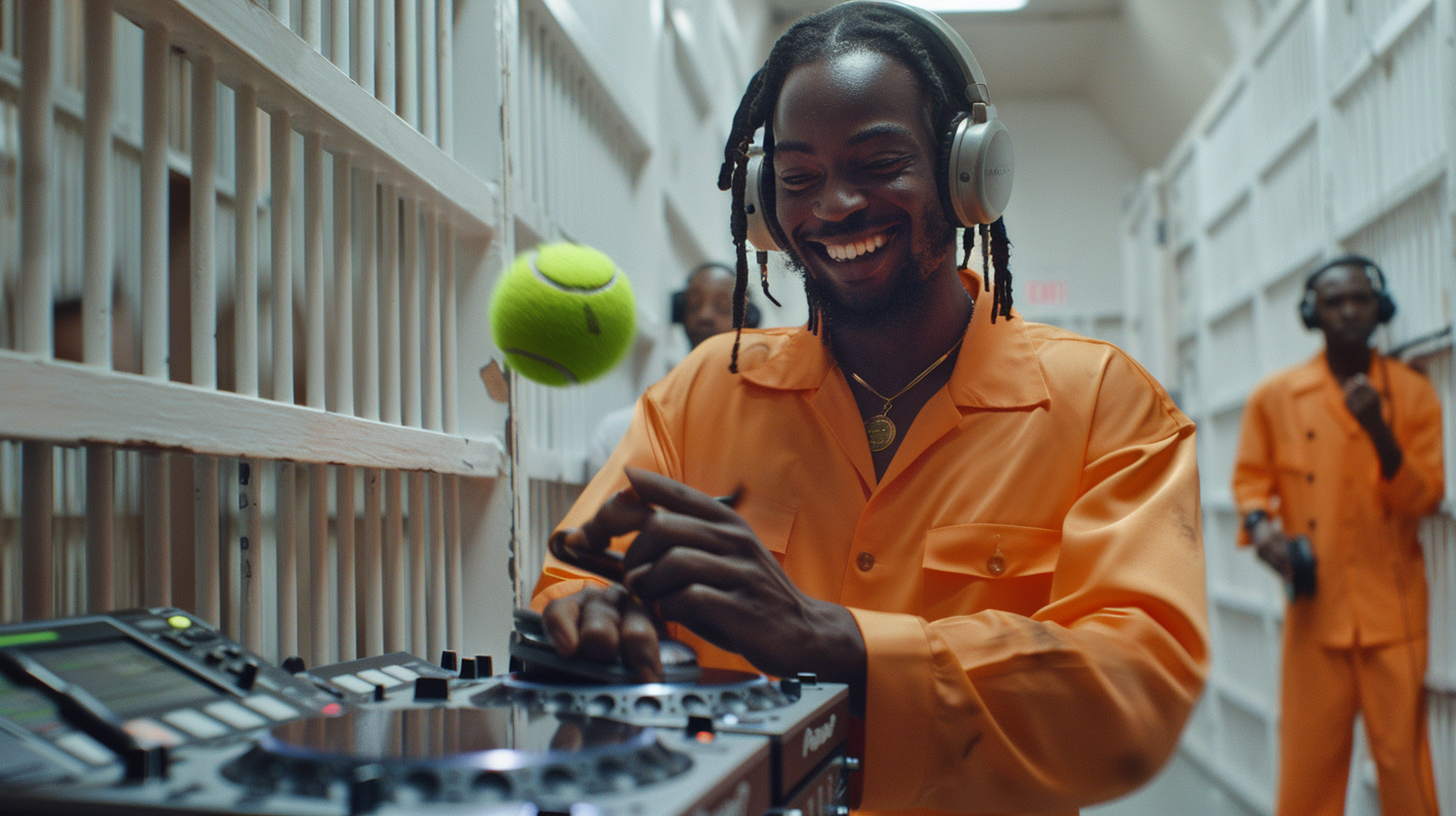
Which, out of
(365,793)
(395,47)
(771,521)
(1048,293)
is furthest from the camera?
(1048,293)

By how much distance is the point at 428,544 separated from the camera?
6.04 ft

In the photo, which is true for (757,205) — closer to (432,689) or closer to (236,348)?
(236,348)

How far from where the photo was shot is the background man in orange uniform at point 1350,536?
382 centimetres

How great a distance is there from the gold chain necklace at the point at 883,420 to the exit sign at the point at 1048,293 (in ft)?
26.0

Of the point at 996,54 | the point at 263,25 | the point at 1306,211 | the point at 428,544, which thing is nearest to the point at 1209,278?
the point at 1306,211

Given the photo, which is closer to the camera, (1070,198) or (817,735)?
(817,735)

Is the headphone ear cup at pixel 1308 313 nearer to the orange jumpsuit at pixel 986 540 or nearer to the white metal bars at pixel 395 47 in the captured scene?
the orange jumpsuit at pixel 986 540

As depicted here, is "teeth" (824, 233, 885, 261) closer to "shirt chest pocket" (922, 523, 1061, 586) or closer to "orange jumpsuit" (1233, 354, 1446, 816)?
"shirt chest pocket" (922, 523, 1061, 586)

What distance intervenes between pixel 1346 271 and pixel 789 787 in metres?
4.15

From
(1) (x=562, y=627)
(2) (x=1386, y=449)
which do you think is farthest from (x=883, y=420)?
(2) (x=1386, y=449)

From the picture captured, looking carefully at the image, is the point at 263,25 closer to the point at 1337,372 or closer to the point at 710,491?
the point at 710,491

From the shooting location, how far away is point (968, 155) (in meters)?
1.28

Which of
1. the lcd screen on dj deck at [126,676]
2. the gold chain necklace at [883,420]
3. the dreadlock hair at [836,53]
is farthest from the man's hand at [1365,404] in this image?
the lcd screen on dj deck at [126,676]

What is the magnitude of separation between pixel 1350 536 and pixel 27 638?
434 centimetres
